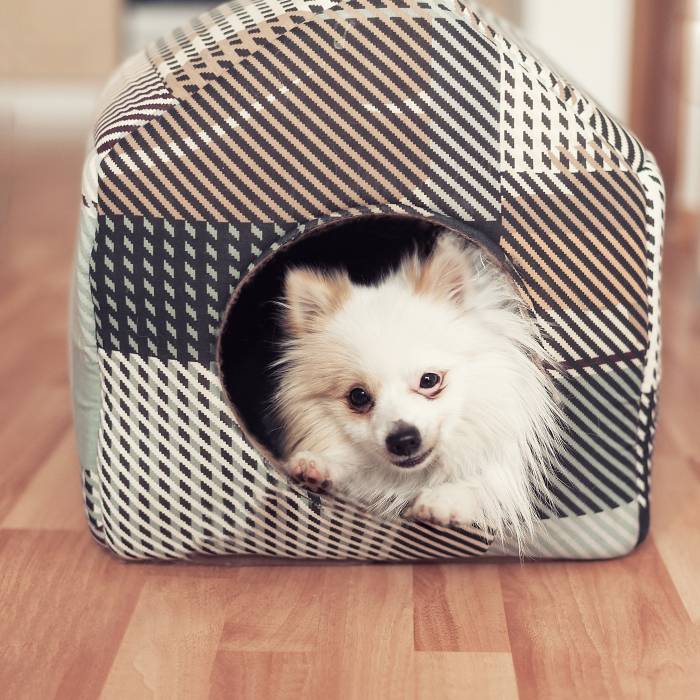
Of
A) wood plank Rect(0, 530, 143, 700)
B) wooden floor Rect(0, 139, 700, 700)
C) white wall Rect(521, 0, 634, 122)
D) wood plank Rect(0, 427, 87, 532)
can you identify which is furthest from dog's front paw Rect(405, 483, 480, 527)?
white wall Rect(521, 0, 634, 122)

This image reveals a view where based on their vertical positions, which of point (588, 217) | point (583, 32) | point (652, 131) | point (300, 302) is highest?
point (588, 217)

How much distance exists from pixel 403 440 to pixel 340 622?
0.24 meters

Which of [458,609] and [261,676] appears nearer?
[261,676]

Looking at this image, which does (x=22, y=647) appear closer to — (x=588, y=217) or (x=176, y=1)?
(x=588, y=217)

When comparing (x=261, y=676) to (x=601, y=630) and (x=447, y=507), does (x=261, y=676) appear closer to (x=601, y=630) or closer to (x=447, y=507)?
(x=447, y=507)

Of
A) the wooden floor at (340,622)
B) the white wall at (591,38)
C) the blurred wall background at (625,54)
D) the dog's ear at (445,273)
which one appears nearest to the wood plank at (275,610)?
the wooden floor at (340,622)

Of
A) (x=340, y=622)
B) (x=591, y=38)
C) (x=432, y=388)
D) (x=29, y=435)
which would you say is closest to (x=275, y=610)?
(x=340, y=622)

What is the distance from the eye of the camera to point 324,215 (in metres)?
1.27

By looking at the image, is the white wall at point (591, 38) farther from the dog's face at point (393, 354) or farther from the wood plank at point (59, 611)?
the wood plank at point (59, 611)

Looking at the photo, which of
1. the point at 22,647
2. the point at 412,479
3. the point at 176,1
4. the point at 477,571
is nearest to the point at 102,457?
the point at 22,647

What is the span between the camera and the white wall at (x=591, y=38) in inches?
140

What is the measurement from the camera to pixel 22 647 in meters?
1.25

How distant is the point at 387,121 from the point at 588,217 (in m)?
0.27

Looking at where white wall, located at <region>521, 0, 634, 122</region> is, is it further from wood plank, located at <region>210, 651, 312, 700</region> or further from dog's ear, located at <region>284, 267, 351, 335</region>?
wood plank, located at <region>210, 651, 312, 700</region>
